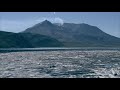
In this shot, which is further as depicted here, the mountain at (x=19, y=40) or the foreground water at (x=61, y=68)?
the mountain at (x=19, y=40)

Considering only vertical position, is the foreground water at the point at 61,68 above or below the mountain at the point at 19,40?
below

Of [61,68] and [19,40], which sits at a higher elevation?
[19,40]

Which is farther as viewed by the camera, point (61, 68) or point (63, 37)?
point (63, 37)

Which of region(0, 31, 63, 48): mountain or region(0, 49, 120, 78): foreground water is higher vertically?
region(0, 31, 63, 48): mountain

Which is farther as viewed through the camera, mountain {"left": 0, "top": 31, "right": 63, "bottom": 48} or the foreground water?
mountain {"left": 0, "top": 31, "right": 63, "bottom": 48}

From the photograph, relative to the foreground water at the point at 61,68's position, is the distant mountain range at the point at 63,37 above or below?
above

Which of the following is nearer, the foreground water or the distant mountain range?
the foreground water

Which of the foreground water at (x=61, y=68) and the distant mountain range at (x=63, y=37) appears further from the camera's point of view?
the distant mountain range at (x=63, y=37)
